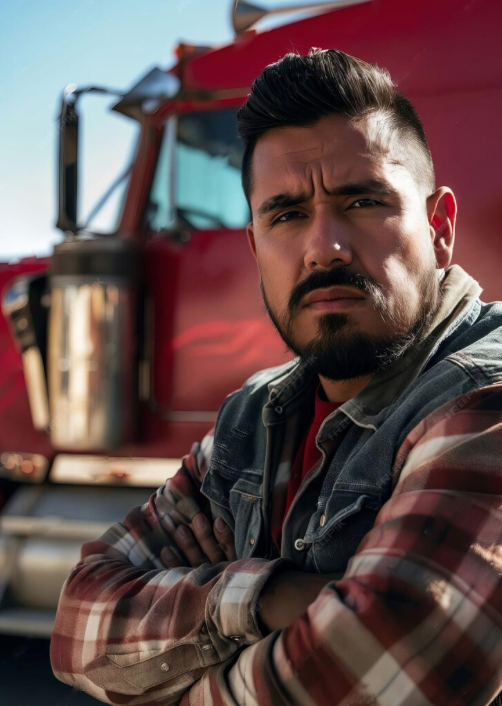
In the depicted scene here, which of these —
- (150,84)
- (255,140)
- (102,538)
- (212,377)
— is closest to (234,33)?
(150,84)

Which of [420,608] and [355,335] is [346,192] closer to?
[355,335]

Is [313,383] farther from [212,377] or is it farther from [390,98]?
[212,377]

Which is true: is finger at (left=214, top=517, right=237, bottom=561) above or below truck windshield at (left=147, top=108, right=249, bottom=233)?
below

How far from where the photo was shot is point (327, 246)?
4.53ft

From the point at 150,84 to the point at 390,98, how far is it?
1.50 metres

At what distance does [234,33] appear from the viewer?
291 cm

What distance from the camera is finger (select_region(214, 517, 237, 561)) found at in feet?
5.35

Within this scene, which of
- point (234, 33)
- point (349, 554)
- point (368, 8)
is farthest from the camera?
point (234, 33)

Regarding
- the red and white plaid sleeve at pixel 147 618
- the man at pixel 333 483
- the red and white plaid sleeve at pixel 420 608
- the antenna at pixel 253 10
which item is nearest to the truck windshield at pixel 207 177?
the antenna at pixel 253 10

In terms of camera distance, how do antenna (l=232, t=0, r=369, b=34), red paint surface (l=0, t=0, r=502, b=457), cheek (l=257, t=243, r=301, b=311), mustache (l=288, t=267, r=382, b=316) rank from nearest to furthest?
mustache (l=288, t=267, r=382, b=316), cheek (l=257, t=243, r=301, b=311), red paint surface (l=0, t=0, r=502, b=457), antenna (l=232, t=0, r=369, b=34)

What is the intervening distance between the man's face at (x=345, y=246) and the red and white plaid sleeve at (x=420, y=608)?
0.32m

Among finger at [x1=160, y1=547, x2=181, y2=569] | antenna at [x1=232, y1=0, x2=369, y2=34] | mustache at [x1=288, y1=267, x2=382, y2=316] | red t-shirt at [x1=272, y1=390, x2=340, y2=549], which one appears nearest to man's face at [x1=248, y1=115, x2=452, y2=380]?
mustache at [x1=288, y1=267, x2=382, y2=316]

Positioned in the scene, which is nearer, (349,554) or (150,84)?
(349,554)

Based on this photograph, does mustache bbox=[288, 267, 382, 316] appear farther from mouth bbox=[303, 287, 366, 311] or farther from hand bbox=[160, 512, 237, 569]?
hand bbox=[160, 512, 237, 569]
